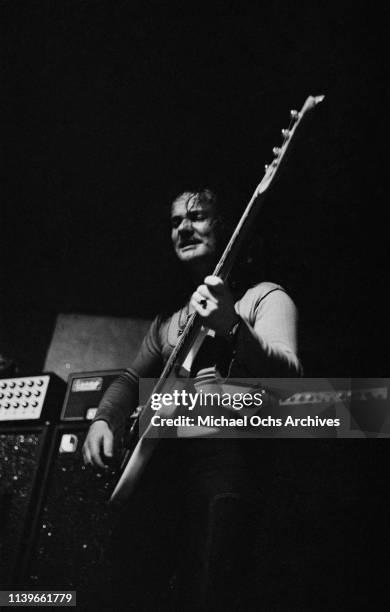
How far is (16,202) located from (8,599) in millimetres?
1604

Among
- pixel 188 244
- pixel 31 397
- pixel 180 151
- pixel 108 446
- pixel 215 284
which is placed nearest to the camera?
pixel 215 284

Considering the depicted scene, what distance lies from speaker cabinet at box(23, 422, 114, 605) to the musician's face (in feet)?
1.91

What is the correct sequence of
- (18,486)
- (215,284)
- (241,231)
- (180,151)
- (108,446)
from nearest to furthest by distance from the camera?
(215,284), (241,231), (108,446), (18,486), (180,151)

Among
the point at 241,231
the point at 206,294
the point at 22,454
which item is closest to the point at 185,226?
the point at 241,231

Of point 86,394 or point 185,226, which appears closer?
point 185,226

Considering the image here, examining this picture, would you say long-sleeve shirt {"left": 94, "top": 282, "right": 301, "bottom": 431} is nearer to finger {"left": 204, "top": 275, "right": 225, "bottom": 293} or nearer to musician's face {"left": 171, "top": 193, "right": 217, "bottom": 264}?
finger {"left": 204, "top": 275, "right": 225, "bottom": 293}

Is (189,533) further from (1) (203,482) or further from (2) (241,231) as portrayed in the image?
(2) (241,231)

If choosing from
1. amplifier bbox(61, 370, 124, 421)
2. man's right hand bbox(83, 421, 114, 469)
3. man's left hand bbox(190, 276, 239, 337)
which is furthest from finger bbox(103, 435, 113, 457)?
man's left hand bbox(190, 276, 239, 337)

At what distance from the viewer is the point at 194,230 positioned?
Answer: 1259 millimetres

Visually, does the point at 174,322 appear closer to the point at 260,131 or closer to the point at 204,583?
the point at 204,583

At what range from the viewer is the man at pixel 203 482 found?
2.67 ft

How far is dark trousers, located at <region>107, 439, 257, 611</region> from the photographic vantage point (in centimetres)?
81

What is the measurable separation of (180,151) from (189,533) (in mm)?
1512

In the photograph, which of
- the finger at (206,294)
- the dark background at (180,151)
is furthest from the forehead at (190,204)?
the finger at (206,294)
